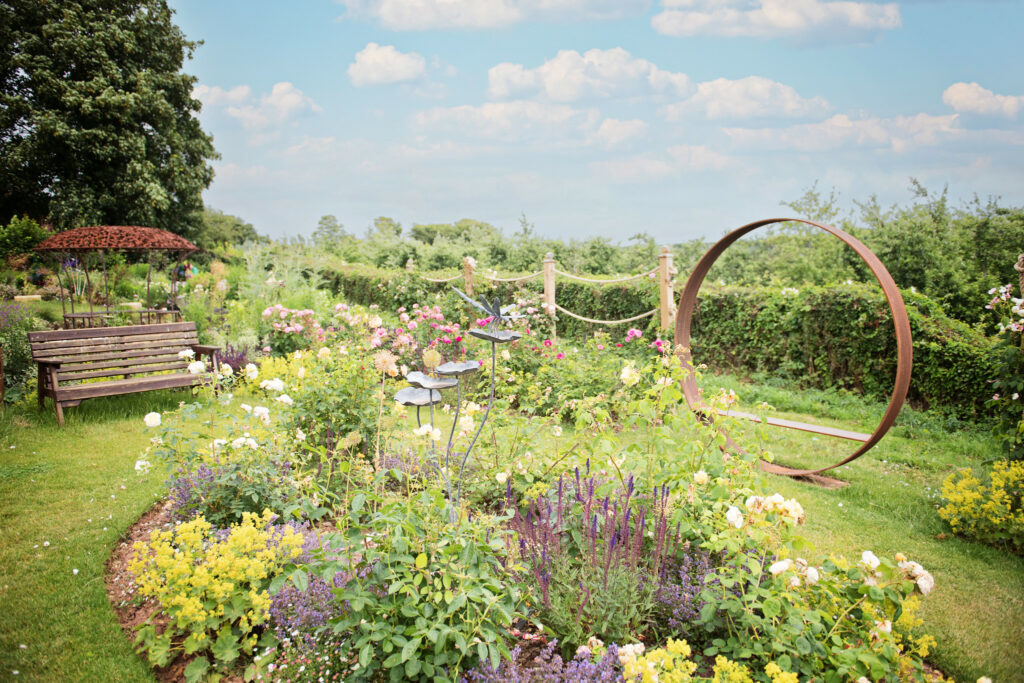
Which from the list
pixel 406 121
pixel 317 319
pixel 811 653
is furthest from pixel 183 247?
pixel 406 121

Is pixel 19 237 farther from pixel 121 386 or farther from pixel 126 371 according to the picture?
pixel 121 386

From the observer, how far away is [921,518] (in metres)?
3.38

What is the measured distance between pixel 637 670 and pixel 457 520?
0.80 metres

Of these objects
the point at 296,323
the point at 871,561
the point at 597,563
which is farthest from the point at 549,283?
the point at 871,561

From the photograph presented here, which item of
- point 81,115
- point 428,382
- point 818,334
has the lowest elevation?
point 818,334

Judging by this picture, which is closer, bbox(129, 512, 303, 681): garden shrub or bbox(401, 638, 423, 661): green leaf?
bbox(401, 638, 423, 661): green leaf

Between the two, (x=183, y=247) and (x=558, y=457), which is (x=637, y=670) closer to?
(x=558, y=457)

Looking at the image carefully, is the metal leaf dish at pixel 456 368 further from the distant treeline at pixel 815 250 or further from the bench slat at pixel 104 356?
the distant treeline at pixel 815 250

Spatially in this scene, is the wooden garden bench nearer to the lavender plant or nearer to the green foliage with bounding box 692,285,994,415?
the lavender plant

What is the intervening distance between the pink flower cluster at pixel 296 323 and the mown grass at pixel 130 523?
152cm

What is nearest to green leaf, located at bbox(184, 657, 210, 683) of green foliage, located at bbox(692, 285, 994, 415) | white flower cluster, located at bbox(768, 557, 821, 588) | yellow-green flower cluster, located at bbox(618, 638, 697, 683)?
yellow-green flower cluster, located at bbox(618, 638, 697, 683)

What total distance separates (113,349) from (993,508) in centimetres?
712

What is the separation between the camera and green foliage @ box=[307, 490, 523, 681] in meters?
1.58

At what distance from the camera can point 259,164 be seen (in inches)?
798
